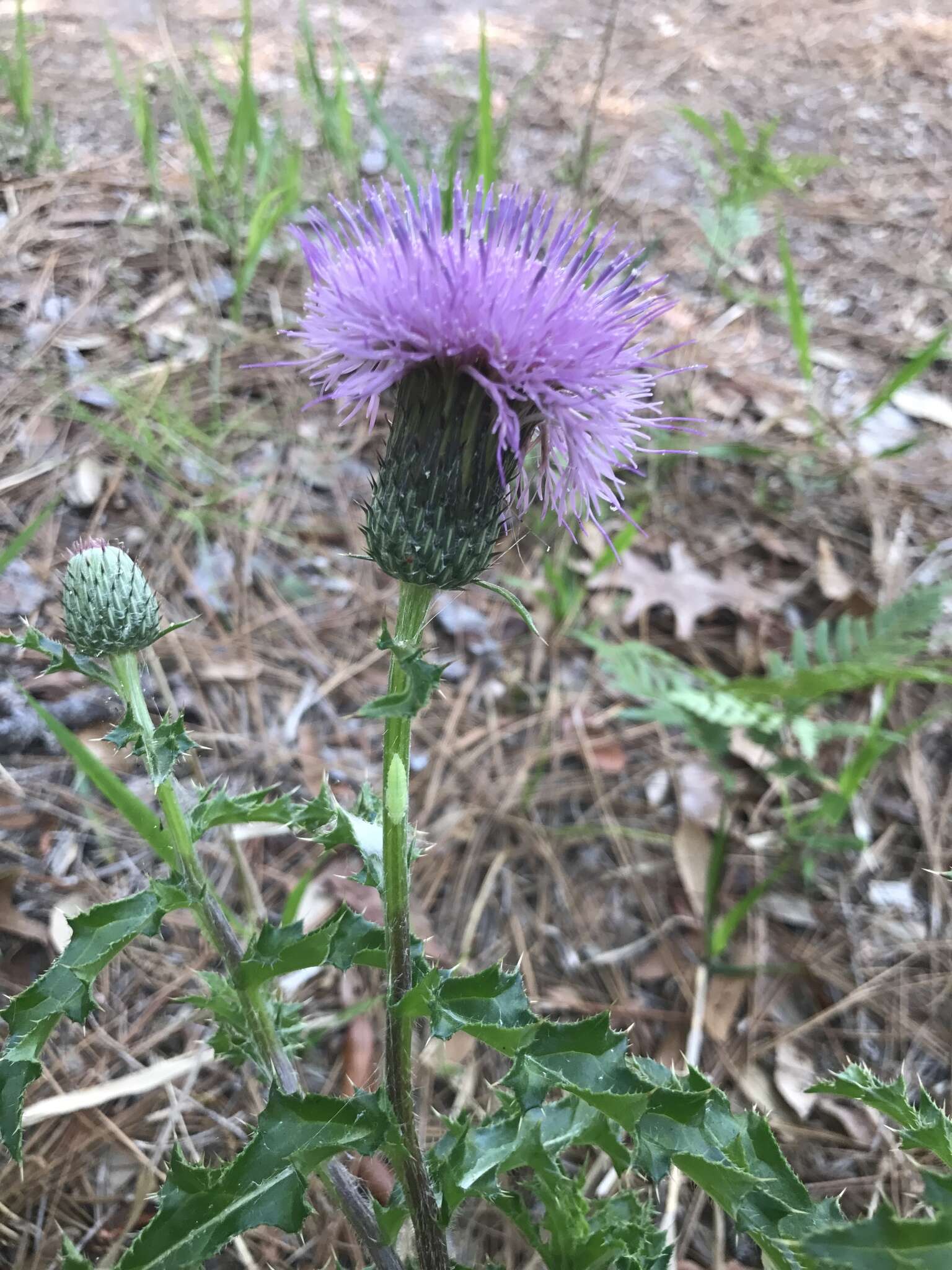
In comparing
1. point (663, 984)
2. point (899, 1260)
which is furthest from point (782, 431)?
point (899, 1260)

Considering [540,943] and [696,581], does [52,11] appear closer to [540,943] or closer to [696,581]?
[696,581]

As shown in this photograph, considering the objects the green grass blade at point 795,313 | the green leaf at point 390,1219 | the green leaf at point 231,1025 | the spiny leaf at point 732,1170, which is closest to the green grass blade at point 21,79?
the green grass blade at point 795,313

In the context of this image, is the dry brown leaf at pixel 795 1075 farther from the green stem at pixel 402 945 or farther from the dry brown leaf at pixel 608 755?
the green stem at pixel 402 945

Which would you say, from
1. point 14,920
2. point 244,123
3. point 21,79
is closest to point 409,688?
point 14,920

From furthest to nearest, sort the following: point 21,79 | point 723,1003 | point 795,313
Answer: point 21,79
point 795,313
point 723,1003

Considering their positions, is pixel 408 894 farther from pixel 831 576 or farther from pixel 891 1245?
pixel 831 576
